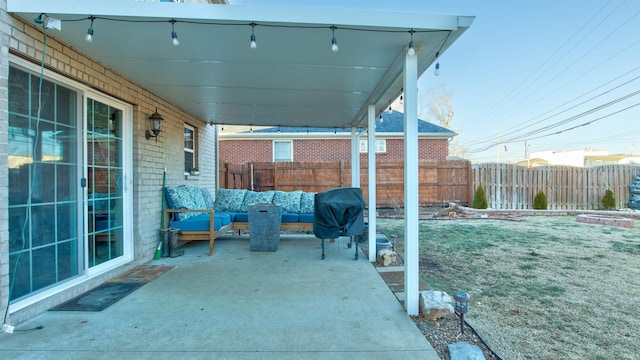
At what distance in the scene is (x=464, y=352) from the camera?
7.06 ft

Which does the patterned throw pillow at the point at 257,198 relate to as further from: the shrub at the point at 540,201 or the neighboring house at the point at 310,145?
the shrub at the point at 540,201

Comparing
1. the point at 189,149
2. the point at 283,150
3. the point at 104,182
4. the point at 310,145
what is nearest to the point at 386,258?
the point at 104,182

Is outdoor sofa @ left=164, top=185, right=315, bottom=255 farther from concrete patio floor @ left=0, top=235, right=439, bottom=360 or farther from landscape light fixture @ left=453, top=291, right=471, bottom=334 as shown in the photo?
landscape light fixture @ left=453, top=291, right=471, bottom=334

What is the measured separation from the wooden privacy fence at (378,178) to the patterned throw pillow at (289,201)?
3.90 metres

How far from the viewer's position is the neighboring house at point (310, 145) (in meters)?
12.7

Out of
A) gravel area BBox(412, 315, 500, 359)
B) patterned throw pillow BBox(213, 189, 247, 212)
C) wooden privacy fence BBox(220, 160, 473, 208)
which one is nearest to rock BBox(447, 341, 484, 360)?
gravel area BBox(412, 315, 500, 359)

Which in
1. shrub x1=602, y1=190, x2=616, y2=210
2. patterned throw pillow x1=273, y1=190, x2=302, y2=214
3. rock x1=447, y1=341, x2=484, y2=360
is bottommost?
rock x1=447, y1=341, x2=484, y2=360

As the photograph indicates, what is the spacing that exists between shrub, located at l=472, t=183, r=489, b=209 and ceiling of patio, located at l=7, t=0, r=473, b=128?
700cm

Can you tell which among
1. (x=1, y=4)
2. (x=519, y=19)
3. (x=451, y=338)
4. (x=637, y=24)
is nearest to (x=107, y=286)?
(x=1, y=4)

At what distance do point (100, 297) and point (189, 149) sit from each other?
3910 millimetres

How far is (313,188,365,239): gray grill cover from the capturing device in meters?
4.84

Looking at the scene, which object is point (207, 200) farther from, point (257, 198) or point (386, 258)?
point (386, 258)

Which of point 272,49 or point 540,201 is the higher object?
point 272,49

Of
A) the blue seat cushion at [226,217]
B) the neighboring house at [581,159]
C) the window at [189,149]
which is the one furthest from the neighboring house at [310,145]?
the neighboring house at [581,159]
